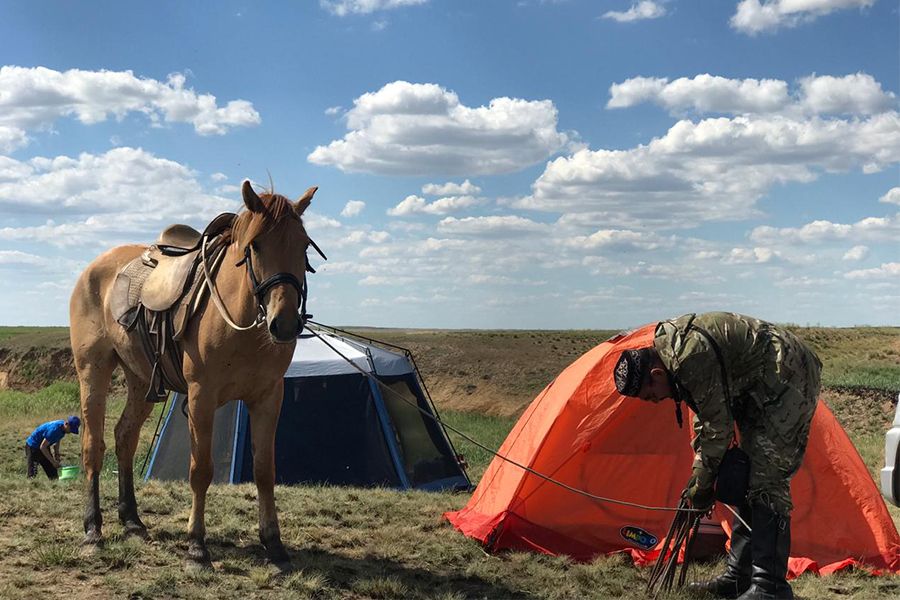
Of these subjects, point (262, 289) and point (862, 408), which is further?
point (862, 408)

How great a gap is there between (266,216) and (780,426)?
3451mm

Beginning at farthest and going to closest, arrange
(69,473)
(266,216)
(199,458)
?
(69,473) < (199,458) < (266,216)

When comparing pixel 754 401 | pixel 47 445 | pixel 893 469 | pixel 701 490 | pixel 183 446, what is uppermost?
pixel 754 401

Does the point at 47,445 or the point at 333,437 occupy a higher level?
the point at 333,437

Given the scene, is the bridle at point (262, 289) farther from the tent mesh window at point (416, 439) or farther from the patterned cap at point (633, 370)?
the tent mesh window at point (416, 439)

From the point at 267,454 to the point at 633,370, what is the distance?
2.79 meters

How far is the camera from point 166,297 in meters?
6.30

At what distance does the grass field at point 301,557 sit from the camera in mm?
5617

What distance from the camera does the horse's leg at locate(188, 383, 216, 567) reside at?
583 centimetres

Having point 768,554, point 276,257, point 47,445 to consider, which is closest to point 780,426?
point 768,554

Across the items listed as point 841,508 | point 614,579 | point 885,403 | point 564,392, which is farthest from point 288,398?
point 885,403

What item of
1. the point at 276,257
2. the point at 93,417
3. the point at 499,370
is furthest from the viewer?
the point at 499,370

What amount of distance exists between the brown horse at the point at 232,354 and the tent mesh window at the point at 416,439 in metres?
3.75

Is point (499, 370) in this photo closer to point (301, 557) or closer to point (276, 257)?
point (301, 557)
